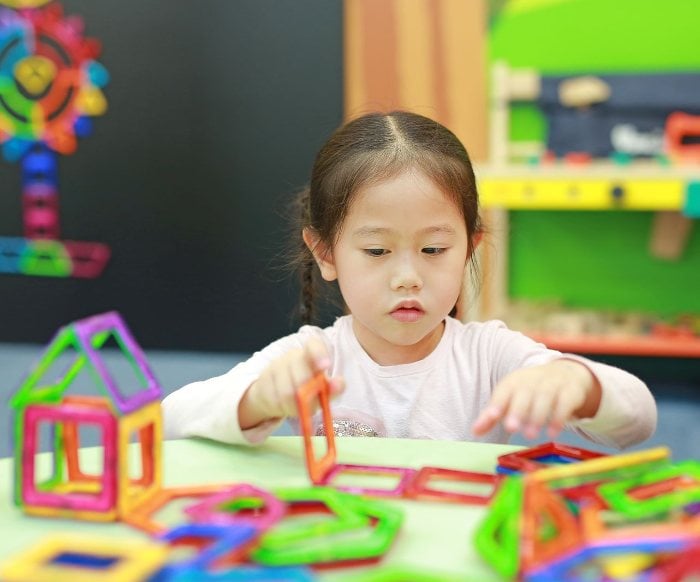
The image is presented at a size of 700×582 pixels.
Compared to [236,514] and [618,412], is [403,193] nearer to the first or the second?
[618,412]

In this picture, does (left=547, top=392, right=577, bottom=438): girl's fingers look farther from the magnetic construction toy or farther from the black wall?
the black wall

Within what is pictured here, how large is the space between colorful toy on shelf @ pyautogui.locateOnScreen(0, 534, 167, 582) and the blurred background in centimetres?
220

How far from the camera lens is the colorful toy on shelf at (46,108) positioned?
9.96 feet

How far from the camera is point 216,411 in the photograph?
33.0 inches

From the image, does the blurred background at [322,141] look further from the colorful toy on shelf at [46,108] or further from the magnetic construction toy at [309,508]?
the magnetic construction toy at [309,508]

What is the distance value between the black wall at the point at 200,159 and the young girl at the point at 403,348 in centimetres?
174

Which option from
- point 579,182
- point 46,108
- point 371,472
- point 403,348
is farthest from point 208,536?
point 46,108

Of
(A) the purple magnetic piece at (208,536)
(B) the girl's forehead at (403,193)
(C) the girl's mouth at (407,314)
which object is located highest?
(B) the girl's forehead at (403,193)

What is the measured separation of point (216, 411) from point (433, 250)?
0.28 metres

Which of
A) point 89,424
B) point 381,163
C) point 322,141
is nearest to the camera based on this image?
point 89,424

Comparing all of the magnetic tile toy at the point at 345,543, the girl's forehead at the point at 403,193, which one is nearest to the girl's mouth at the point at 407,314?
the girl's forehead at the point at 403,193

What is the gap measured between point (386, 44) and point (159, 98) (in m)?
0.77

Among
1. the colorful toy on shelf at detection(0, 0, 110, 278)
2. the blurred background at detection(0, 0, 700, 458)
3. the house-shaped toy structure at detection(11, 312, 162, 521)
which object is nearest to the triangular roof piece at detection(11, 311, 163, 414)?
the house-shaped toy structure at detection(11, 312, 162, 521)

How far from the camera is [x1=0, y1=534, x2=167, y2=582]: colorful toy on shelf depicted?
0.49m
